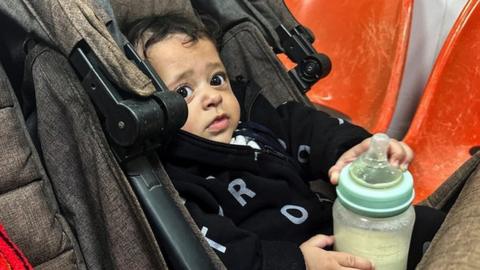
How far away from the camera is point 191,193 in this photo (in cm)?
92

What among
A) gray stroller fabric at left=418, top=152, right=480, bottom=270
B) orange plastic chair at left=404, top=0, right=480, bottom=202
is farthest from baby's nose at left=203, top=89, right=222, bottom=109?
orange plastic chair at left=404, top=0, right=480, bottom=202

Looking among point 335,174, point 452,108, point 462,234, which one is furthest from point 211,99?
point 452,108

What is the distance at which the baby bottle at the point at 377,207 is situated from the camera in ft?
2.40

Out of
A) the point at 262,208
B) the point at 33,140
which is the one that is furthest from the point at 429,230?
the point at 33,140

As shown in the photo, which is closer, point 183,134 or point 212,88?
point 183,134

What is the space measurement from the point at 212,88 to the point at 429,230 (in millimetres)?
460

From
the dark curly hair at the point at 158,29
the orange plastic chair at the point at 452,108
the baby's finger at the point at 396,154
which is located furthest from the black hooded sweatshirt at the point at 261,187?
the orange plastic chair at the point at 452,108

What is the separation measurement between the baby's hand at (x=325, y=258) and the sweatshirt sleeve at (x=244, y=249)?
0.8 inches

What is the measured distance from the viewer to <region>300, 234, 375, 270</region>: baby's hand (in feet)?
2.59

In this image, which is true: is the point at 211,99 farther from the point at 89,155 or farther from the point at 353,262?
the point at 353,262

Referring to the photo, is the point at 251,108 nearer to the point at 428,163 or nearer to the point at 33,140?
the point at 33,140

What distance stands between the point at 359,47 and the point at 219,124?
1.02 m

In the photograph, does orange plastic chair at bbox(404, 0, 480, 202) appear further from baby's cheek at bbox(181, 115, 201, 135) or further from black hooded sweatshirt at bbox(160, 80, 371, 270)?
baby's cheek at bbox(181, 115, 201, 135)

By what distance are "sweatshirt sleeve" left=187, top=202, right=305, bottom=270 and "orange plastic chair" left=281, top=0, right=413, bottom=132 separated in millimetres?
963
